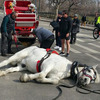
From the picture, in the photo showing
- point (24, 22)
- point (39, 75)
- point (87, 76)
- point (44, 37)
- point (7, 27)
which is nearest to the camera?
point (87, 76)

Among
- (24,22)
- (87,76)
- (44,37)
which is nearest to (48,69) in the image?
(87,76)

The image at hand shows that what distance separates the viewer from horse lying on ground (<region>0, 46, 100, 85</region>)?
453 centimetres

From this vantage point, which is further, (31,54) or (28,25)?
(28,25)

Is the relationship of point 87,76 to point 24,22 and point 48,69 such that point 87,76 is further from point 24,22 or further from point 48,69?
point 24,22

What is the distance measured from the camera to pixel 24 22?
11.8 metres

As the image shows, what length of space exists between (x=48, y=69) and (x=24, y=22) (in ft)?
24.6

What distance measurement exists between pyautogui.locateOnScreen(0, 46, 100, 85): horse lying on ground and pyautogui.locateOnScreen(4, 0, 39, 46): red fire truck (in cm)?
482

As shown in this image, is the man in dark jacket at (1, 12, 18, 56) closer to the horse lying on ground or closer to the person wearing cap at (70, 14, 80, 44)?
the horse lying on ground

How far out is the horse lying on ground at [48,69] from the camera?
453 cm

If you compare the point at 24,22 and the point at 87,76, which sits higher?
the point at 24,22

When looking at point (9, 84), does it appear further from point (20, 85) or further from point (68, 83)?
point (68, 83)

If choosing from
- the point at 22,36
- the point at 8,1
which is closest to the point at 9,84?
the point at 22,36

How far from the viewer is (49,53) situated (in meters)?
5.36

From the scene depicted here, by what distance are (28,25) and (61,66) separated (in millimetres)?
7576
